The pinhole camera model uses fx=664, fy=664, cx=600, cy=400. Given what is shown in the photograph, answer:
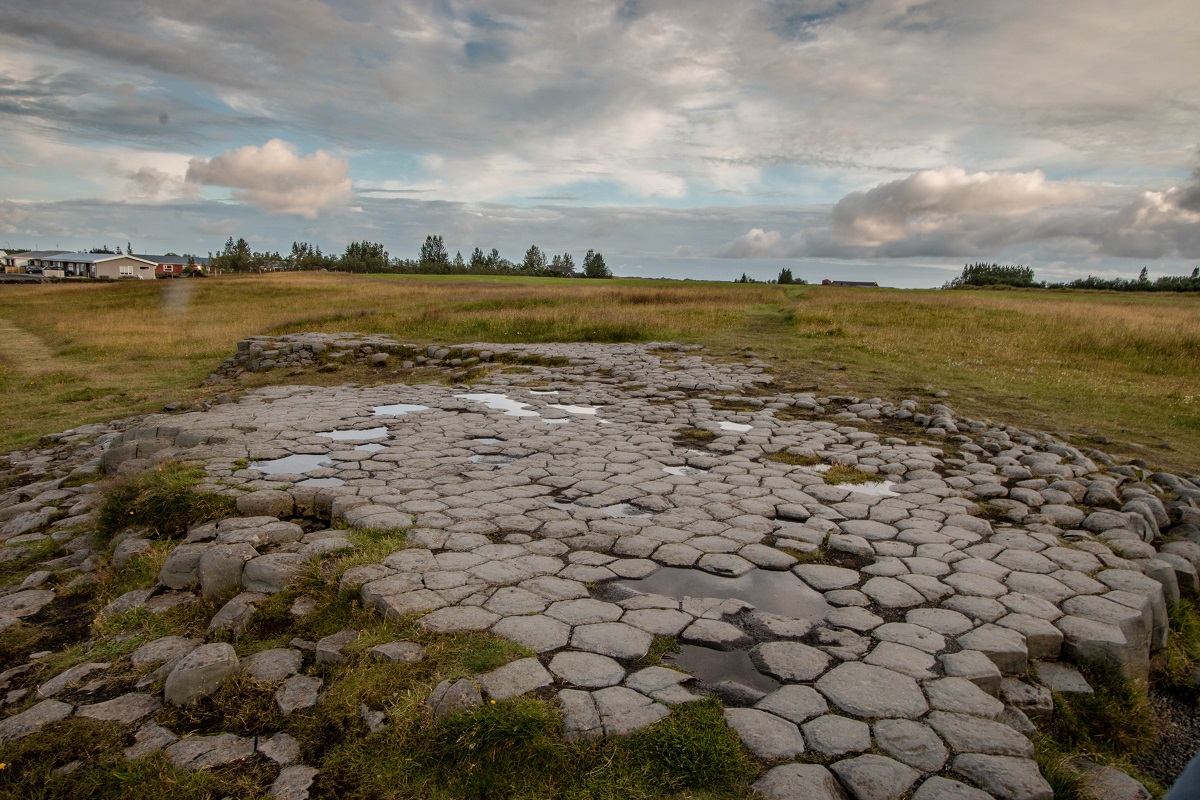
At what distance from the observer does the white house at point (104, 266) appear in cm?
8412

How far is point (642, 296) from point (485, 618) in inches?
953

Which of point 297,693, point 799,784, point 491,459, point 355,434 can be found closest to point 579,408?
point 491,459

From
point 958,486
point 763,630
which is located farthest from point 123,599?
point 958,486

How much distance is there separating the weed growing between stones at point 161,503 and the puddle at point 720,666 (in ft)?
11.3

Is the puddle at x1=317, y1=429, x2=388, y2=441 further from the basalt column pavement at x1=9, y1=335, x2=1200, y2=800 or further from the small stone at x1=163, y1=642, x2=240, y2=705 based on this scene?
the small stone at x1=163, y1=642, x2=240, y2=705

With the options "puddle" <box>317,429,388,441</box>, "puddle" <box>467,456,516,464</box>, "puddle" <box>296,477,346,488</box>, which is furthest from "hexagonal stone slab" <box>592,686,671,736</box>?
"puddle" <box>317,429,388,441</box>

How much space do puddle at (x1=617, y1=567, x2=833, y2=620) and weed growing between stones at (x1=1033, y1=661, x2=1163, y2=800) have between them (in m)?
1.09

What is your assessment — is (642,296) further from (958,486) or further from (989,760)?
(989,760)

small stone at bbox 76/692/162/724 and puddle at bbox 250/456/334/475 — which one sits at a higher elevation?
puddle at bbox 250/456/334/475

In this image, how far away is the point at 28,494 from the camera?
259 inches

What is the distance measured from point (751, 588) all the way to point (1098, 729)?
1638mm

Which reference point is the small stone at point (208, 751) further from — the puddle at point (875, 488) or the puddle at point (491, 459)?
the puddle at point (875, 488)

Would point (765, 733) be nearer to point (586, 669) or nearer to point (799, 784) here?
point (799, 784)

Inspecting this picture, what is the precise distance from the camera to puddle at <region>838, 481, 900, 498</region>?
5355 mm
